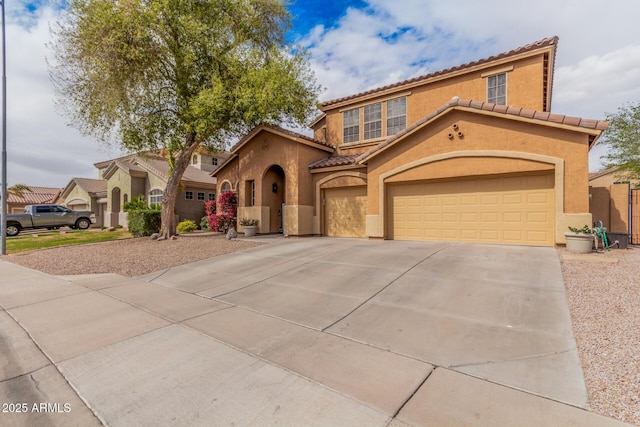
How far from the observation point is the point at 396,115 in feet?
47.8

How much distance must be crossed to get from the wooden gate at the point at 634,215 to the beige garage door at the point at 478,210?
11.4 ft

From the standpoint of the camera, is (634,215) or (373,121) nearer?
(634,215)

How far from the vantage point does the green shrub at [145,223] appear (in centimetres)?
1603

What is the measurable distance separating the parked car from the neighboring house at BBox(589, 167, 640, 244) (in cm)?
3234

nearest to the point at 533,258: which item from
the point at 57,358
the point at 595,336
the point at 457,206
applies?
the point at 457,206

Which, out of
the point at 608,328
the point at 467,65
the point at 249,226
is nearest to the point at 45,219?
the point at 249,226

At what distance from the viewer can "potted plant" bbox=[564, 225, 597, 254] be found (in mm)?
8094

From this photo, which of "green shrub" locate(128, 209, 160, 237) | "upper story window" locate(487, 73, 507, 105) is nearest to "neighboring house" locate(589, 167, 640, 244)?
"upper story window" locate(487, 73, 507, 105)

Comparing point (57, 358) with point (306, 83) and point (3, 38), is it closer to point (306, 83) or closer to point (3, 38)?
point (306, 83)

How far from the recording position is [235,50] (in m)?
13.9

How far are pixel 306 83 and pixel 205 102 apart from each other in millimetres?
5133

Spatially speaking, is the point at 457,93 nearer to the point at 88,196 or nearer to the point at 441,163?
the point at 441,163

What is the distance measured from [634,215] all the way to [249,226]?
15509 millimetres

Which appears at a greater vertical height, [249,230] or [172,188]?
[172,188]
